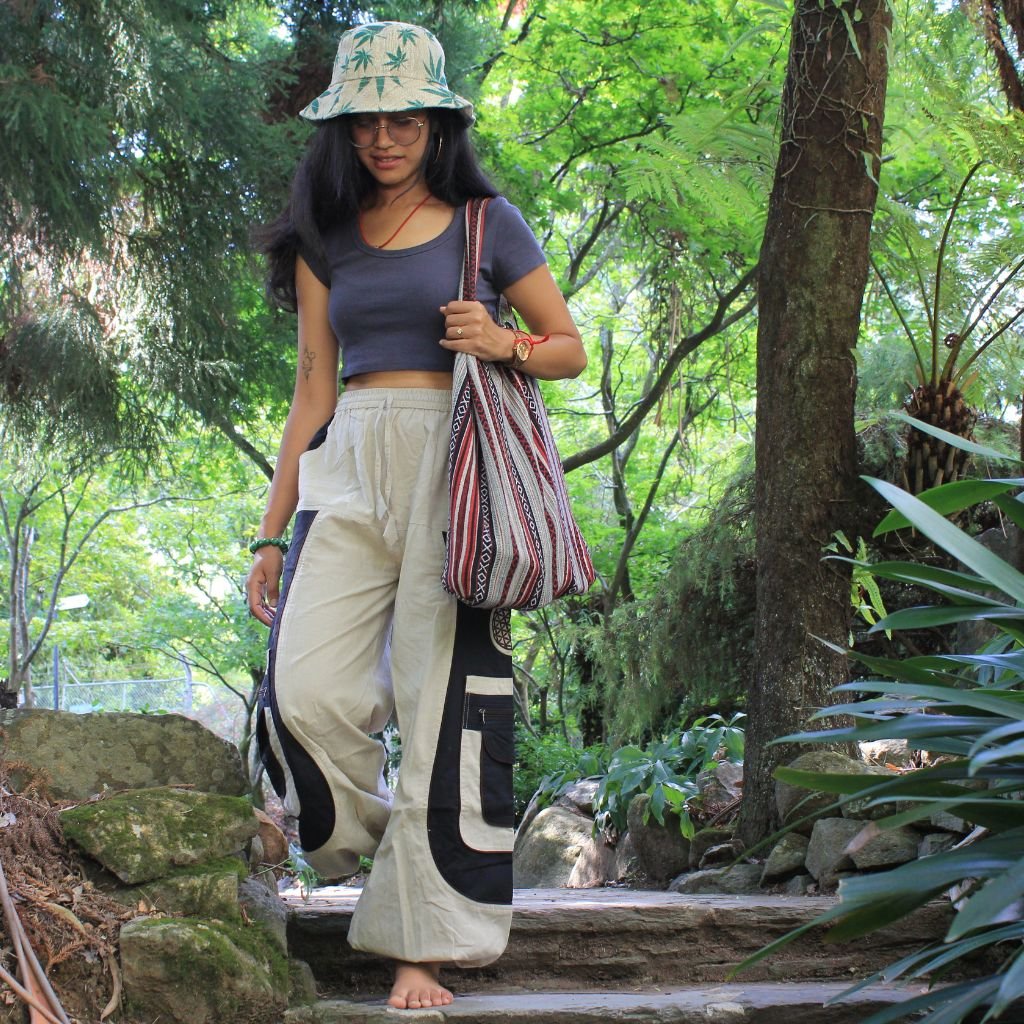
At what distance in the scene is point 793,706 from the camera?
378cm

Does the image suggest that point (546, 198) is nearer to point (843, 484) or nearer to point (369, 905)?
point (843, 484)

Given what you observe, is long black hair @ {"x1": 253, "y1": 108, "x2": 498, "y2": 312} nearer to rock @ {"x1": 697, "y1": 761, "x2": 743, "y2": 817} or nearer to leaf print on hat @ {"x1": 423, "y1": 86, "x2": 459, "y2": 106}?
leaf print on hat @ {"x1": 423, "y1": 86, "x2": 459, "y2": 106}

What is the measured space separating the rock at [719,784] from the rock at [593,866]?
2.29 feet

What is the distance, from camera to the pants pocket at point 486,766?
8.18 ft

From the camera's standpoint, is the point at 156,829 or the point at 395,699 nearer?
the point at 156,829

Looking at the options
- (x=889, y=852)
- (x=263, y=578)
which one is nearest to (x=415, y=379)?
(x=263, y=578)

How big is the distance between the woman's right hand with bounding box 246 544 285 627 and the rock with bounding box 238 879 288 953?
61 cm

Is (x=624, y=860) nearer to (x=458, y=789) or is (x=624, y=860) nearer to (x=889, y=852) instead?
(x=889, y=852)

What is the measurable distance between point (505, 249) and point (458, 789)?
120 centimetres

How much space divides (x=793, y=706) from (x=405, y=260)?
1.98 metres

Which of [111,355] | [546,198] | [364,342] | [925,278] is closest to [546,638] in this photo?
[546,198]

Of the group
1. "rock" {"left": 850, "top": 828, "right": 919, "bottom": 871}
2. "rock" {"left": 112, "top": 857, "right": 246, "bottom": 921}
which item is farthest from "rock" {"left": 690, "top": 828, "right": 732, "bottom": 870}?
"rock" {"left": 112, "top": 857, "right": 246, "bottom": 921}

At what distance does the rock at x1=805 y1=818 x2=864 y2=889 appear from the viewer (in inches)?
134

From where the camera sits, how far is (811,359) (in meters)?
3.88
